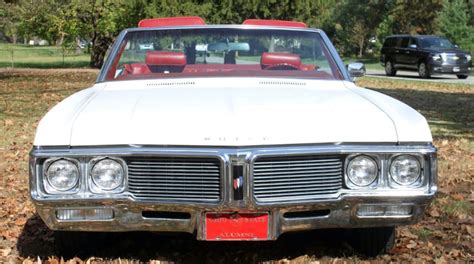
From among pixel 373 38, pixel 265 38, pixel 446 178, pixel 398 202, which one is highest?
pixel 265 38

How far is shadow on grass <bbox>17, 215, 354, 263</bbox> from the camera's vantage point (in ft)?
13.3

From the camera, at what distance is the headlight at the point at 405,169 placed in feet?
11.3

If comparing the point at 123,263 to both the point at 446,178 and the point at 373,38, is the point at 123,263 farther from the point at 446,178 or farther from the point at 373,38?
the point at 373,38

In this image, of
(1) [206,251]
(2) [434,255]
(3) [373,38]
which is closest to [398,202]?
(2) [434,255]

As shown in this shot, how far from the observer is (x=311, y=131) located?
331cm

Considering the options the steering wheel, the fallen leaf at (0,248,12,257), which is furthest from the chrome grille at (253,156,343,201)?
the fallen leaf at (0,248,12,257)

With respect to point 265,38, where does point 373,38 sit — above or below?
below

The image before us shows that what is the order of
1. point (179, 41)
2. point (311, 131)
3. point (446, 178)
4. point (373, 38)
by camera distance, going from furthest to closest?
point (373, 38), point (446, 178), point (179, 41), point (311, 131)

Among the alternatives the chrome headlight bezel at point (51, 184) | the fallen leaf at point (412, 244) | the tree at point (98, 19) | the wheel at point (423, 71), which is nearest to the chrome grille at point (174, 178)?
the chrome headlight bezel at point (51, 184)

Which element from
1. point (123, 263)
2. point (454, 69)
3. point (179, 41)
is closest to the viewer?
point (123, 263)

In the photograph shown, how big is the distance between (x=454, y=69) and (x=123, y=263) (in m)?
21.8

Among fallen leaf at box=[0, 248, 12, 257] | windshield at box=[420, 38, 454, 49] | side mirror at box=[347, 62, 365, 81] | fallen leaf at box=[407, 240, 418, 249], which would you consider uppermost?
side mirror at box=[347, 62, 365, 81]

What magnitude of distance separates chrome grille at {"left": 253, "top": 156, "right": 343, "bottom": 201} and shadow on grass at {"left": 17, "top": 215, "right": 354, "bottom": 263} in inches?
36.6

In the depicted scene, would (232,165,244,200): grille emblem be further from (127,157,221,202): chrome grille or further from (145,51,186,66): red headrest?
(145,51,186,66): red headrest
